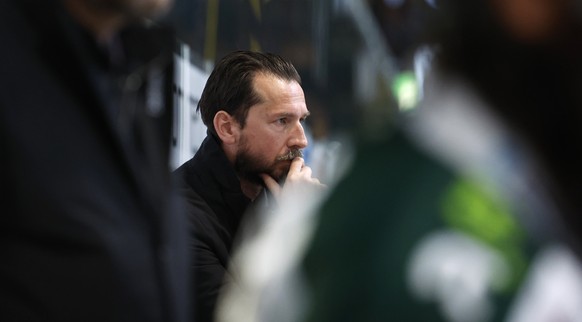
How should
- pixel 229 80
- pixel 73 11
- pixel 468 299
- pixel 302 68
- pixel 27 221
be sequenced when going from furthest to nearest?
pixel 302 68
pixel 229 80
pixel 73 11
pixel 27 221
pixel 468 299

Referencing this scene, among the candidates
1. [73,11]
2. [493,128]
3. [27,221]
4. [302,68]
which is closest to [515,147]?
[493,128]

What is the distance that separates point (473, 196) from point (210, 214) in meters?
1.97

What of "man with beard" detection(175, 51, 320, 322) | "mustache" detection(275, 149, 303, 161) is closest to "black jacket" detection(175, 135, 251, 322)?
"man with beard" detection(175, 51, 320, 322)

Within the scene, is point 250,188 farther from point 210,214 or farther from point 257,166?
point 210,214

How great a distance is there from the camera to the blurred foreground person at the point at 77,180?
1618mm

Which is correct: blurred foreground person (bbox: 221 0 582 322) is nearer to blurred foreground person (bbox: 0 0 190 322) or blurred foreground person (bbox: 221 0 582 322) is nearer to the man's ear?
blurred foreground person (bbox: 0 0 190 322)

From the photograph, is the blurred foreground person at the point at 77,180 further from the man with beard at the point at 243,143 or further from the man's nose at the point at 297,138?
the man's nose at the point at 297,138

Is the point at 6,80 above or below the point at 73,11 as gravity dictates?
below

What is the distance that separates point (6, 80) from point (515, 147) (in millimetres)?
990

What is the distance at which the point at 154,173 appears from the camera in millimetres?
1767

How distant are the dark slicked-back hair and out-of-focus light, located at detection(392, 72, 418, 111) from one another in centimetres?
191

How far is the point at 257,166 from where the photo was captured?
3172 mm

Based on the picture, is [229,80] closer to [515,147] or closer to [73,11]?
[73,11]

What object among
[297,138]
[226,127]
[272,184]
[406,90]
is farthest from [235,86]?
[406,90]
